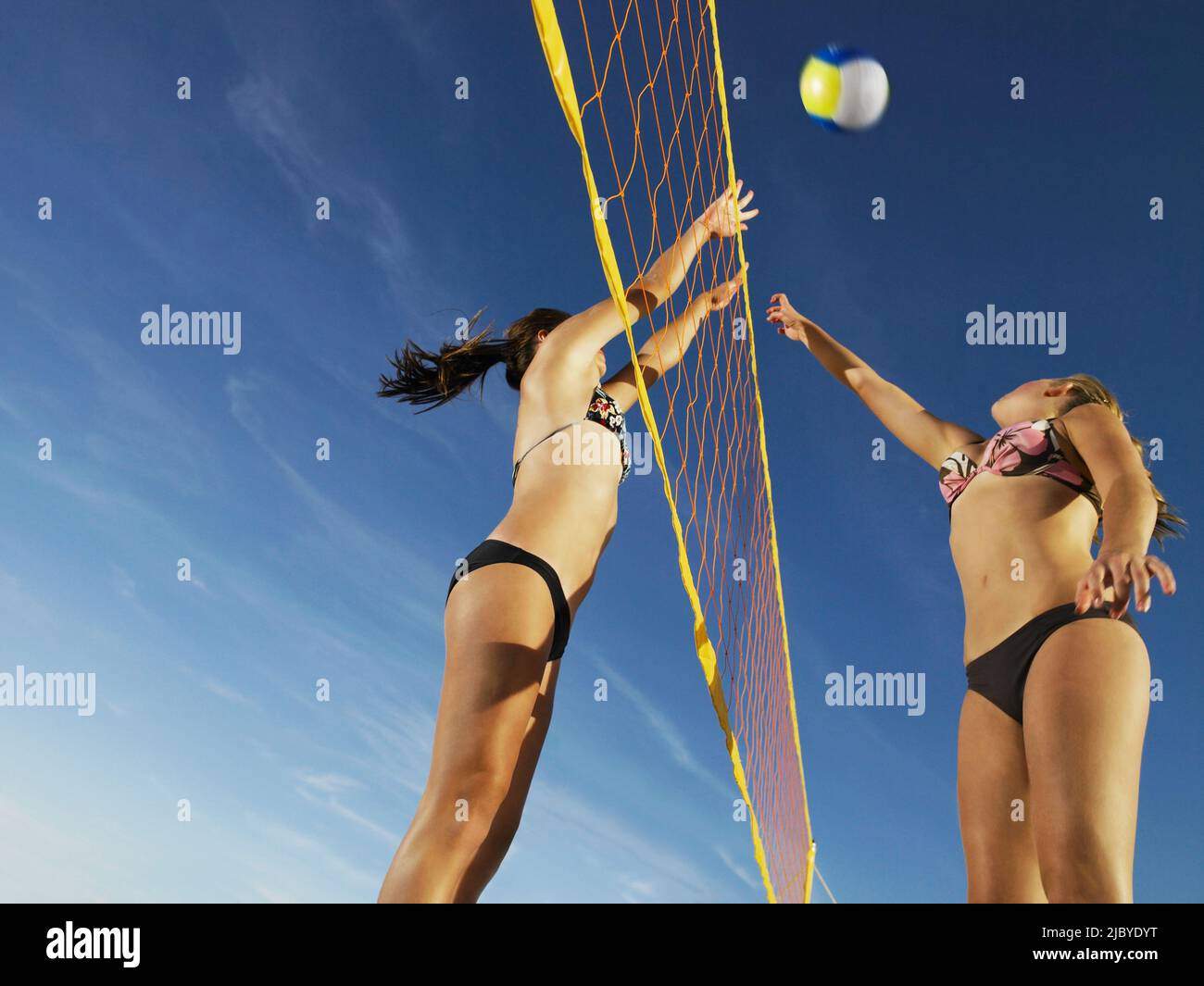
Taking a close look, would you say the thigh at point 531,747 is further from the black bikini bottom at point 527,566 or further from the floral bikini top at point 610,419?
the floral bikini top at point 610,419

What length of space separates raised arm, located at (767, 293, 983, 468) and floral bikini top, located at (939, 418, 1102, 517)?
26cm

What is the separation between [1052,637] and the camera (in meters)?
2.18

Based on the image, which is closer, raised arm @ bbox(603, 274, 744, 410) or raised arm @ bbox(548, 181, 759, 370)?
raised arm @ bbox(548, 181, 759, 370)

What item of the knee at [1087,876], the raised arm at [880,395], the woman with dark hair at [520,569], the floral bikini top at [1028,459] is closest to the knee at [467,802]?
the woman with dark hair at [520,569]

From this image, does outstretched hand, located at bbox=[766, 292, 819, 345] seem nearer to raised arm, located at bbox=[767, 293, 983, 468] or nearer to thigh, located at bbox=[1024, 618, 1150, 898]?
raised arm, located at bbox=[767, 293, 983, 468]

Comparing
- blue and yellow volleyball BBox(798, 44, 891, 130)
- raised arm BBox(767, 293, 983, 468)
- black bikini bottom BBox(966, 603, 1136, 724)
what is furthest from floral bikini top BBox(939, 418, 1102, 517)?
blue and yellow volleyball BBox(798, 44, 891, 130)

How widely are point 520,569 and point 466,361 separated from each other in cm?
108

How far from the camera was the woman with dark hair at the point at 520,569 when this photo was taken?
6.18 feet

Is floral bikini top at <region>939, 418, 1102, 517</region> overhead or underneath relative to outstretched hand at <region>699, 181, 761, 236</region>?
underneath

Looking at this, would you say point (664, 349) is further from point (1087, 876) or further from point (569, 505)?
point (1087, 876)

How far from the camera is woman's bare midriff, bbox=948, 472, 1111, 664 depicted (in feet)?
7.66

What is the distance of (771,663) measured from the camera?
500 cm
